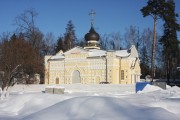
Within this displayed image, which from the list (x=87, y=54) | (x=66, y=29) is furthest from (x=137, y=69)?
(x=66, y=29)

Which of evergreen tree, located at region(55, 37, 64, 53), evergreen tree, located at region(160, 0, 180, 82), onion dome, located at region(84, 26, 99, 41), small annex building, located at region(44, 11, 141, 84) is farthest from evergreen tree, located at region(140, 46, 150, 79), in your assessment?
evergreen tree, located at region(55, 37, 64, 53)

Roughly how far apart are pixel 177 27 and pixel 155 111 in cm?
3622

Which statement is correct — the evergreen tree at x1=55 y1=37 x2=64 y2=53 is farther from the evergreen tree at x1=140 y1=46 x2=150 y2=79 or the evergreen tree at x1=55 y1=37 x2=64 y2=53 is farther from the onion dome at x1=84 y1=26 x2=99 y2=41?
the onion dome at x1=84 y1=26 x2=99 y2=41

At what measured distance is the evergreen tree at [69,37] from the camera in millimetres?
72819

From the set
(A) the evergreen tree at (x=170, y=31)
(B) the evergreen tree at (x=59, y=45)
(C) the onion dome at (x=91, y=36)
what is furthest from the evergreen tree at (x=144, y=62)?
(B) the evergreen tree at (x=59, y=45)

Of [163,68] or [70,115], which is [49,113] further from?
[163,68]

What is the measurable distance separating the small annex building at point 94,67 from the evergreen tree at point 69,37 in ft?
72.4

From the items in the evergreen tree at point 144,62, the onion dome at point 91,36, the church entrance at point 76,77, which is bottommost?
the church entrance at point 76,77

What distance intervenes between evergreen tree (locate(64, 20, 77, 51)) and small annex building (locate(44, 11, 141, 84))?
2207 cm

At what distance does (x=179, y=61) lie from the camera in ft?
224

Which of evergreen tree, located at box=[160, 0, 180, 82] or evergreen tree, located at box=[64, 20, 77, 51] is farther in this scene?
evergreen tree, located at box=[64, 20, 77, 51]

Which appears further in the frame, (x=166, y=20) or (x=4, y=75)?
(x=166, y=20)

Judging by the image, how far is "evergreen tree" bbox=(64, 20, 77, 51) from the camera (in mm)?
72819

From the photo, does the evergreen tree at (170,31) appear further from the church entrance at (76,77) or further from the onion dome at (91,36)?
the church entrance at (76,77)
